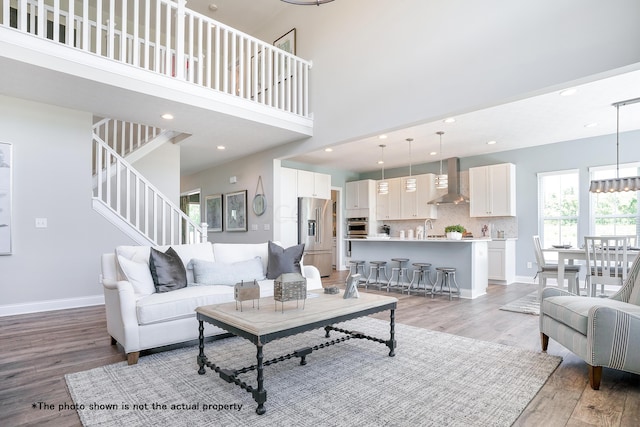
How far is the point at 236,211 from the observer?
759 centimetres

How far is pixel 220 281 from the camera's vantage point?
135 inches

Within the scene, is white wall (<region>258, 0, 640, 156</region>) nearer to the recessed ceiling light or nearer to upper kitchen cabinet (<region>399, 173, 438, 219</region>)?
the recessed ceiling light

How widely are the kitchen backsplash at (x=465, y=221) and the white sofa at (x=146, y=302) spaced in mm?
5829

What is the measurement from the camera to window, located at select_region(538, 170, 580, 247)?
6.54 metres

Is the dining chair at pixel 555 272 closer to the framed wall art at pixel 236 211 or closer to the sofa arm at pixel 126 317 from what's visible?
the sofa arm at pixel 126 317

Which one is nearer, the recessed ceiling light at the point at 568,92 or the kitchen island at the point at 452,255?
the recessed ceiling light at the point at 568,92

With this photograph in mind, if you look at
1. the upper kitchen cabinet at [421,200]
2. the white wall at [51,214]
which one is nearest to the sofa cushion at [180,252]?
the white wall at [51,214]

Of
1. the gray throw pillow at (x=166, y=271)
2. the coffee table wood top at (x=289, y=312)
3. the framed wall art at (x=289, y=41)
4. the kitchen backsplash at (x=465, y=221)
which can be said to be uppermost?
the framed wall art at (x=289, y=41)

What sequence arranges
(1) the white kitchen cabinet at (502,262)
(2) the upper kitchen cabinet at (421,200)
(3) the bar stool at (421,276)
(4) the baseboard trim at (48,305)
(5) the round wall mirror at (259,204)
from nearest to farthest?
(4) the baseboard trim at (48,305), (3) the bar stool at (421,276), (5) the round wall mirror at (259,204), (1) the white kitchen cabinet at (502,262), (2) the upper kitchen cabinet at (421,200)

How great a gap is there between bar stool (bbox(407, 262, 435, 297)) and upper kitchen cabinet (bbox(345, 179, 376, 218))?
3326 millimetres

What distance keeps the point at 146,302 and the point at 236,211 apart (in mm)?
4958

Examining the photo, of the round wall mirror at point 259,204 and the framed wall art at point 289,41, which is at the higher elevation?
the framed wall art at point 289,41

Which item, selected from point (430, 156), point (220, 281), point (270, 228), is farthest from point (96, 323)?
point (430, 156)

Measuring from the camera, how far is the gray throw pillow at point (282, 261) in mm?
3853
